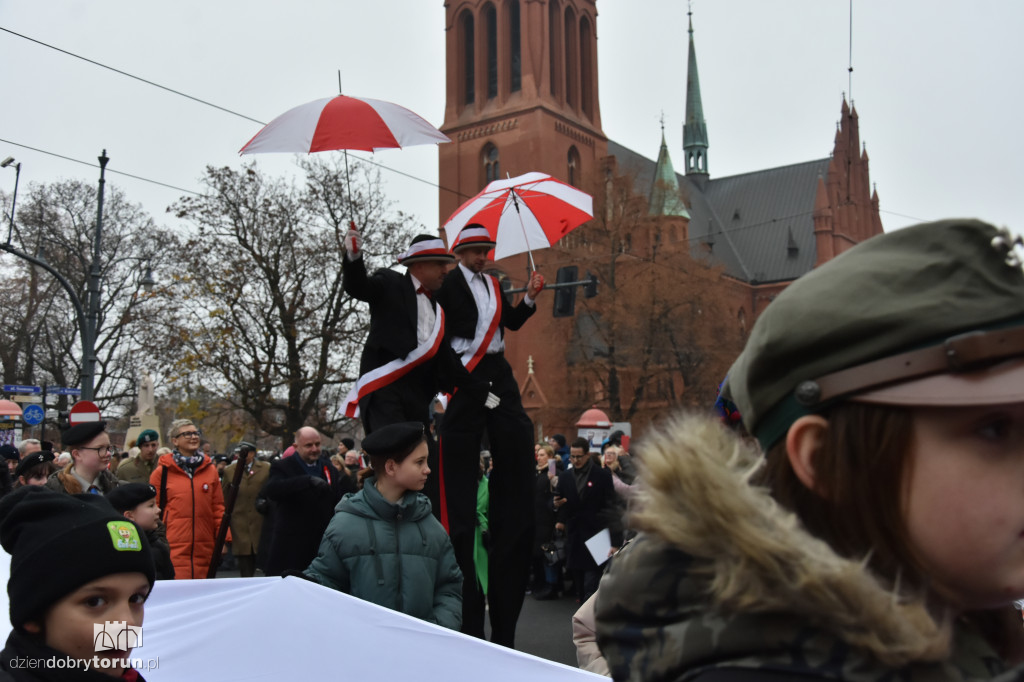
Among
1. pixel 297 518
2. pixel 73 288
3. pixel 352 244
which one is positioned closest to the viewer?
pixel 352 244

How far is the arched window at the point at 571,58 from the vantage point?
212 feet

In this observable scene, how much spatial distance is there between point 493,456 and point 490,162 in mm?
57596

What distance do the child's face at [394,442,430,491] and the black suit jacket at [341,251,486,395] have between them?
1173mm

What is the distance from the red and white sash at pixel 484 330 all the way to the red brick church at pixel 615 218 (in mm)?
17988

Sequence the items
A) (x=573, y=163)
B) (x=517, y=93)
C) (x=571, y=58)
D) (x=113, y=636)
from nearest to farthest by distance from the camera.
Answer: (x=113, y=636)
(x=517, y=93)
(x=573, y=163)
(x=571, y=58)

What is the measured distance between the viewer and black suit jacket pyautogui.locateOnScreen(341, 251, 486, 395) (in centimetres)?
570

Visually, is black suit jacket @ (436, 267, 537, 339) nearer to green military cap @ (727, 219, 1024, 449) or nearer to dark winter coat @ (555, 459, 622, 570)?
green military cap @ (727, 219, 1024, 449)

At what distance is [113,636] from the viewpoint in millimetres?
2531

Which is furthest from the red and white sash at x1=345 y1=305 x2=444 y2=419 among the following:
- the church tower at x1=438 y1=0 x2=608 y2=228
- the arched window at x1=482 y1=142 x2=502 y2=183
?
the arched window at x1=482 y1=142 x2=502 y2=183

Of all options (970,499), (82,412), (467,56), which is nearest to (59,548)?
(970,499)

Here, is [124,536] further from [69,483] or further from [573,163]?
[573,163]

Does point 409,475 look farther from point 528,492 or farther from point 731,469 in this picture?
point 731,469

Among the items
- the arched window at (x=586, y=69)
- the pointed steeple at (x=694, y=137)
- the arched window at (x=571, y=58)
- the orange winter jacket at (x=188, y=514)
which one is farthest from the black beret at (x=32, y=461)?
the pointed steeple at (x=694, y=137)

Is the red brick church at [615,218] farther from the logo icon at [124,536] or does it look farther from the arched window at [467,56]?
the logo icon at [124,536]
